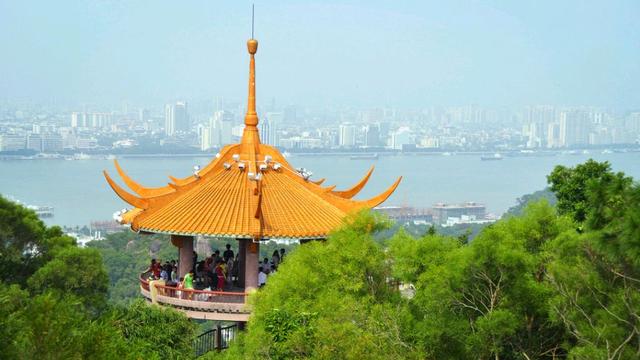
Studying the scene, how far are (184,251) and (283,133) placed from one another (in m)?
143

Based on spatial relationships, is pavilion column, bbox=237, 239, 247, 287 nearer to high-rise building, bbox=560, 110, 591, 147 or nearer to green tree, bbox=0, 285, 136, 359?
green tree, bbox=0, 285, 136, 359

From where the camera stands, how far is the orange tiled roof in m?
13.1

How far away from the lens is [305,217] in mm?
13484

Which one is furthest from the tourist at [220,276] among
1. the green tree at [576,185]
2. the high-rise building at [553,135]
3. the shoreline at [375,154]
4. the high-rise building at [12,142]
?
the high-rise building at [553,135]

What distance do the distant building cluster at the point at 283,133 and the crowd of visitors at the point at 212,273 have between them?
113m

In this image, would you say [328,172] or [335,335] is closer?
[335,335]

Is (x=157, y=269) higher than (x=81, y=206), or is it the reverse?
(x=157, y=269)

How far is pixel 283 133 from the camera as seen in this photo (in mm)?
156875

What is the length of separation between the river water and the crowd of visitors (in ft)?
264

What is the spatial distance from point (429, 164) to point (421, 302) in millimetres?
149500

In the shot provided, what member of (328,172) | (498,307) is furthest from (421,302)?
(328,172)

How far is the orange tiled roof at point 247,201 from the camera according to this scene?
13.1m

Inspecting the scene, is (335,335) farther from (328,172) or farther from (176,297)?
(328,172)

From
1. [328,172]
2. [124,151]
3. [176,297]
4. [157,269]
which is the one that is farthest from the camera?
[124,151]
